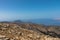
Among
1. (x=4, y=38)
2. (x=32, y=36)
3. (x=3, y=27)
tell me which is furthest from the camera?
(x=3, y=27)

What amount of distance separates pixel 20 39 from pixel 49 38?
2203 mm

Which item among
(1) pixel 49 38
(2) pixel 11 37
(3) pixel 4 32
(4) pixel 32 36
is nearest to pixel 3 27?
(3) pixel 4 32

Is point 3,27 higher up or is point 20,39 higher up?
point 3,27

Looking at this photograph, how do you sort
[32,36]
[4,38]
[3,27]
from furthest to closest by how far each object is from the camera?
1. [3,27]
2. [32,36]
3. [4,38]

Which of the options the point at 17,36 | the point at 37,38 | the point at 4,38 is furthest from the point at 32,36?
the point at 4,38

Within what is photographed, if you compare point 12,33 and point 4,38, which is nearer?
point 4,38

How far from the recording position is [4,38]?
37.7ft

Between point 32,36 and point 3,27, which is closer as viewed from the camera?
point 32,36

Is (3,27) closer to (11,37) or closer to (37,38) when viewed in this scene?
(11,37)

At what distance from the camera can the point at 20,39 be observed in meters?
11.8

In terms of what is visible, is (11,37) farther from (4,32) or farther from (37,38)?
(37,38)

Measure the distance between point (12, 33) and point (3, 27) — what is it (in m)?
1.35

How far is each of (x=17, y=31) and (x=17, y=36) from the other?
0.88 m

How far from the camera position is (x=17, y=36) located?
11992 mm
